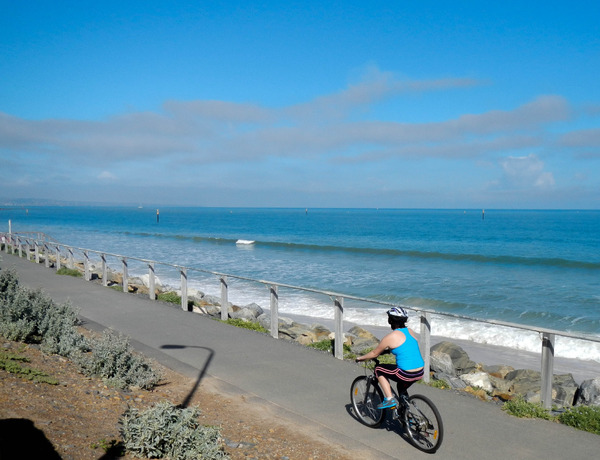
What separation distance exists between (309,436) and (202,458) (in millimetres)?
1413

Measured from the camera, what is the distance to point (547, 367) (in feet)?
21.7

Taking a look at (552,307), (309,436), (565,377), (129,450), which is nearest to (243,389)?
(309,436)

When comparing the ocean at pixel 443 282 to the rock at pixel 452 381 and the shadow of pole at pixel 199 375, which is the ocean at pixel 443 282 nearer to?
the rock at pixel 452 381

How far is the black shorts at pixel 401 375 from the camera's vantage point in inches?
220

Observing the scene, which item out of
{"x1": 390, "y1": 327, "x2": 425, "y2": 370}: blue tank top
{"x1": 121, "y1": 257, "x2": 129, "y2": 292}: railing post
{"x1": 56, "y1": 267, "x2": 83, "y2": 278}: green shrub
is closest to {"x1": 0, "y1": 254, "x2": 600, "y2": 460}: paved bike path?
{"x1": 390, "y1": 327, "x2": 425, "y2": 370}: blue tank top

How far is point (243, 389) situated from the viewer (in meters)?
7.42

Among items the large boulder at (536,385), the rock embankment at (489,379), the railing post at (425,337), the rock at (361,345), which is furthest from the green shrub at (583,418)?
the rock at (361,345)

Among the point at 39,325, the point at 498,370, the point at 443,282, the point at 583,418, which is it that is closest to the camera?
the point at 583,418

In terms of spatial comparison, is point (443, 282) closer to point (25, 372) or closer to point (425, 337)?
point (425, 337)

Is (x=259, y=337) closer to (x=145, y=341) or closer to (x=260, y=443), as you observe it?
(x=145, y=341)

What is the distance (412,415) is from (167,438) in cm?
248

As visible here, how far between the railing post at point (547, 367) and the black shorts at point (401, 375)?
1.96m

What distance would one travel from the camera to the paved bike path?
5.62 metres

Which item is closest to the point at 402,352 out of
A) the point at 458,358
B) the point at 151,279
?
the point at 458,358
